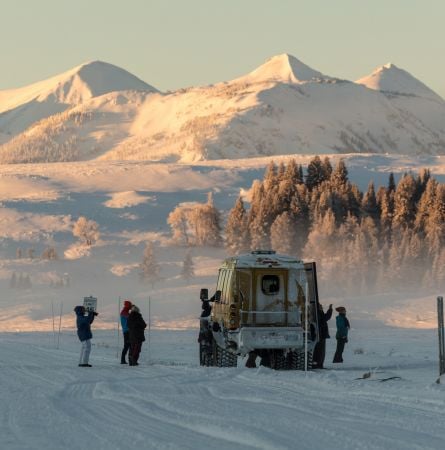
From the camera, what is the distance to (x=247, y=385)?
67.1ft

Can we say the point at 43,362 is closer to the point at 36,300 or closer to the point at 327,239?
the point at 36,300

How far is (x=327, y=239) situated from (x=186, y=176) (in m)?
88.4

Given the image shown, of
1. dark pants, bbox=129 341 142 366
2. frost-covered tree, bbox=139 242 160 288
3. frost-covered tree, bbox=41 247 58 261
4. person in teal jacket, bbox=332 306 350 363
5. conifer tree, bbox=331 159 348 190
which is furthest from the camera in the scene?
frost-covered tree, bbox=41 247 58 261

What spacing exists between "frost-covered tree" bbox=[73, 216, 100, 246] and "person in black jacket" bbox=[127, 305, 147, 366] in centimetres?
10760

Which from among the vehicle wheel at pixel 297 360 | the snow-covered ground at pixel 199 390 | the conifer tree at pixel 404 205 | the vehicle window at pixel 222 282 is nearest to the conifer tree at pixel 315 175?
the conifer tree at pixel 404 205

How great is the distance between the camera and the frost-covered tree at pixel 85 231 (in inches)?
5344

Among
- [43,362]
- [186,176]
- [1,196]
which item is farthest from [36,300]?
[186,176]

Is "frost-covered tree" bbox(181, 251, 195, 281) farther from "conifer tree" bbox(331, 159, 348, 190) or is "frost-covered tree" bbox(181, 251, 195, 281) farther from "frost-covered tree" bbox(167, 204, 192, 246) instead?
"frost-covered tree" bbox(167, 204, 192, 246)

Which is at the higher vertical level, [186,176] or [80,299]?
[186,176]

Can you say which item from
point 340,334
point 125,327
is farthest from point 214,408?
point 340,334

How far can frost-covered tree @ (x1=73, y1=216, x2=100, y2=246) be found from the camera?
135750 mm

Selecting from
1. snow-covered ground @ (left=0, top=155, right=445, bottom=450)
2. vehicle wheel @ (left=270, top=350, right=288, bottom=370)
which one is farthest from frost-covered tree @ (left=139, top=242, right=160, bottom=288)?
vehicle wheel @ (left=270, top=350, right=288, bottom=370)

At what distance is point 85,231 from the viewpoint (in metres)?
137

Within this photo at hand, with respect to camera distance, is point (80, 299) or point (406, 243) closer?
point (80, 299)
